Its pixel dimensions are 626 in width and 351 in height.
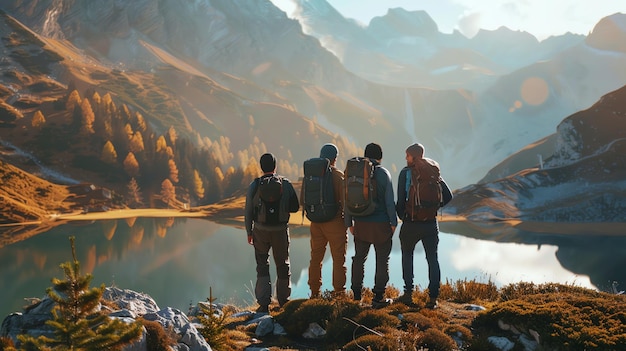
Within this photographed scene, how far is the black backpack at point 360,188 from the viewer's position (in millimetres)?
10273

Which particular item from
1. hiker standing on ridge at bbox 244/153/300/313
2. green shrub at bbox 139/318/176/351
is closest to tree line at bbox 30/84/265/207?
hiker standing on ridge at bbox 244/153/300/313

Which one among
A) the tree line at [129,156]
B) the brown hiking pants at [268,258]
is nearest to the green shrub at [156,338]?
the brown hiking pants at [268,258]

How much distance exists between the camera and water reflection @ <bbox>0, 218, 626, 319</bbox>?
133 feet

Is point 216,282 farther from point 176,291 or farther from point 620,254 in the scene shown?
point 620,254

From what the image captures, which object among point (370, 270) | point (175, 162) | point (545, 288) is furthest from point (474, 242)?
point (175, 162)

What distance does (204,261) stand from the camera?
53.3m

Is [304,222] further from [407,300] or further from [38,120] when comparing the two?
[407,300]

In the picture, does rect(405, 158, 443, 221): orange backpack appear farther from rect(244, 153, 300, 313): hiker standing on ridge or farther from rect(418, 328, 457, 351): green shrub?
rect(418, 328, 457, 351): green shrub

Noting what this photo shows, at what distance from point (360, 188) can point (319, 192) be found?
3.47ft

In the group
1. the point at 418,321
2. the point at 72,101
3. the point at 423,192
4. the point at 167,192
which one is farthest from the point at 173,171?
the point at 418,321

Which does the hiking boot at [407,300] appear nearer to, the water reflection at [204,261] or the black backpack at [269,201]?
the black backpack at [269,201]

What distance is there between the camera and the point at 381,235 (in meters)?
10.4

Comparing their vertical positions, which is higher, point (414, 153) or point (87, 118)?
point (87, 118)

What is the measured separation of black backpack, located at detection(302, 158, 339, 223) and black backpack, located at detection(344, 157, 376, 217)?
1.82 ft
